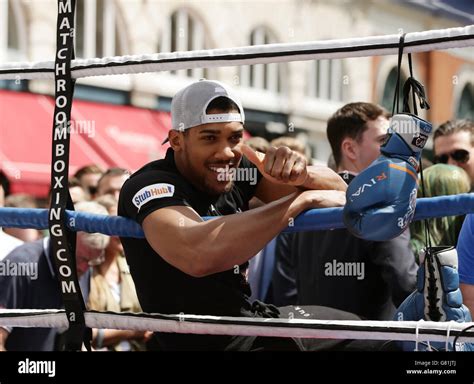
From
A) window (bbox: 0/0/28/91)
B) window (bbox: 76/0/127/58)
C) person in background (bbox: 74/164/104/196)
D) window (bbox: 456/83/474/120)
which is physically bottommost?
person in background (bbox: 74/164/104/196)

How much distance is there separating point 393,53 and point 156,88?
42.8ft

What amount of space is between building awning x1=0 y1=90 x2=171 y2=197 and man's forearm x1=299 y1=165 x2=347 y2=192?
26.5 feet

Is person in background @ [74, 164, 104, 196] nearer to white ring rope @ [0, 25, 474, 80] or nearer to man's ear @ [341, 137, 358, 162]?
man's ear @ [341, 137, 358, 162]

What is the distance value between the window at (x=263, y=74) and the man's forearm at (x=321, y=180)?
561 inches

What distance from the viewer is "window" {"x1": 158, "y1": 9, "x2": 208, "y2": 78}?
1608cm

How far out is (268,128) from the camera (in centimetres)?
1750

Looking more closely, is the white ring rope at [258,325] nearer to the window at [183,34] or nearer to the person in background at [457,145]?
the person in background at [457,145]

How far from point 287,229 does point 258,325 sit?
0.29 meters

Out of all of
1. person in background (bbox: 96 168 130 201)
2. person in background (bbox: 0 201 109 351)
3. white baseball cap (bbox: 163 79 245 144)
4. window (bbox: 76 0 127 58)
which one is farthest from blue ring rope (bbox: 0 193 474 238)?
window (bbox: 76 0 127 58)

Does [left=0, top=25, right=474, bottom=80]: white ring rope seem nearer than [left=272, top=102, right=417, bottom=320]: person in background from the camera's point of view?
Yes

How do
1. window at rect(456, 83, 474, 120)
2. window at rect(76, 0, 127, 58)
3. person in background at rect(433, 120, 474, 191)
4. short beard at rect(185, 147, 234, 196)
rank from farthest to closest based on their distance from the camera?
window at rect(456, 83, 474, 120), window at rect(76, 0, 127, 58), person in background at rect(433, 120, 474, 191), short beard at rect(185, 147, 234, 196)

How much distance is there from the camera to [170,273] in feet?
10.1

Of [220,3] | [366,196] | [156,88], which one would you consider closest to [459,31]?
[366,196]

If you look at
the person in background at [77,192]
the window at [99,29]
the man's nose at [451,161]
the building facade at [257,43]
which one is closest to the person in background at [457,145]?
the man's nose at [451,161]
